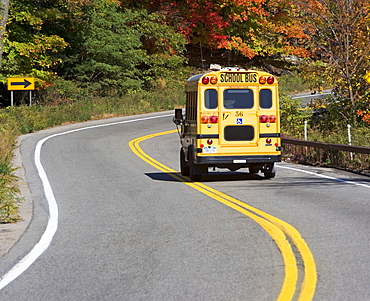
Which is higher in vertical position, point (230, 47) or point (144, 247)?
point (230, 47)

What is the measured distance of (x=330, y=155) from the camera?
19.5m

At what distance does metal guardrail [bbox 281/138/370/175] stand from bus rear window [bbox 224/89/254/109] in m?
3.39

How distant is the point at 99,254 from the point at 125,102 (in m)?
34.1

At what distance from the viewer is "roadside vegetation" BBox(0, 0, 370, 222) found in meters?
25.5

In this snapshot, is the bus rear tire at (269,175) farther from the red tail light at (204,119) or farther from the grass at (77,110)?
the grass at (77,110)

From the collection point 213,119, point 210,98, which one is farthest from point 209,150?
point 210,98

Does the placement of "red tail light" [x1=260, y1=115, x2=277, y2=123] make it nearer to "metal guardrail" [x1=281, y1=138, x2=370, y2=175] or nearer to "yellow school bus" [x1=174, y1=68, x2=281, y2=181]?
"yellow school bus" [x1=174, y1=68, x2=281, y2=181]

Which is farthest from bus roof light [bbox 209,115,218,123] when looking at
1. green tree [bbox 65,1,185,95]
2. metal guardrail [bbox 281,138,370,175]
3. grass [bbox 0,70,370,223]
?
green tree [bbox 65,1,185,95]

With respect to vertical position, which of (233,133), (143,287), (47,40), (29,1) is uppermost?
(29,1)

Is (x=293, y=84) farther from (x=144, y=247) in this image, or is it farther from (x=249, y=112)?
(x=144, y=247)

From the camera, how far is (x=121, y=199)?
13.0 m

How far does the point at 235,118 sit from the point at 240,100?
1.49 feet

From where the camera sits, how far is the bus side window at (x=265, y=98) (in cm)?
1565

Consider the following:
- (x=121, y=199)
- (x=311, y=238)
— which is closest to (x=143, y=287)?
(x=311, y=238)
